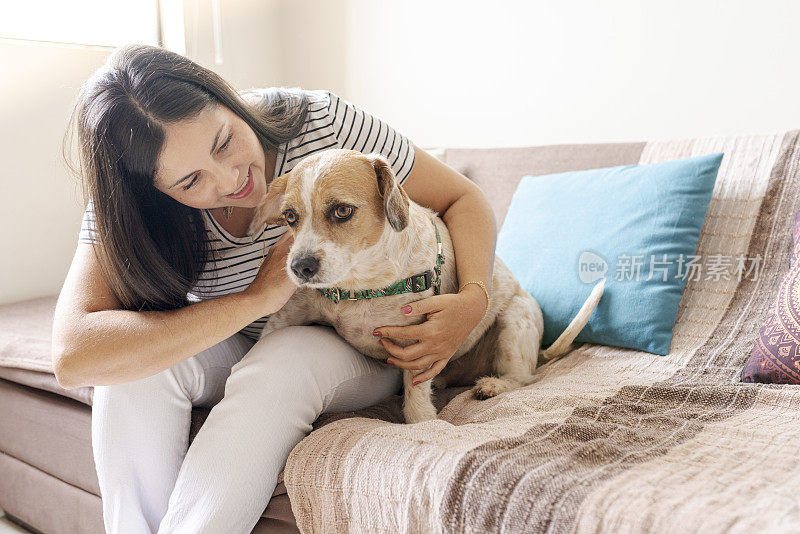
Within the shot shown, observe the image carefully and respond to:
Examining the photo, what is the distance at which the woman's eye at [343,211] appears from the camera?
1323 mm

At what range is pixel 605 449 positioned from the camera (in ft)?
3.50

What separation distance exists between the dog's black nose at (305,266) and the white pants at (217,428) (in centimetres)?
20

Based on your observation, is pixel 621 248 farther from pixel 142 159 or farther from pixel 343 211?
pixel 142 159

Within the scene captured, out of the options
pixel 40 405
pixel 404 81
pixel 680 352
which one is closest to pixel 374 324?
pixel 680 352

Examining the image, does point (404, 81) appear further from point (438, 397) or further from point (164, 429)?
point (164, 429)

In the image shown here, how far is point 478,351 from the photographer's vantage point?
1.77 m

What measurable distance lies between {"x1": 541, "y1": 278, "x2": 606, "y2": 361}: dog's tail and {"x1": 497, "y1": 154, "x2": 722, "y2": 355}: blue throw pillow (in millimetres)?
41

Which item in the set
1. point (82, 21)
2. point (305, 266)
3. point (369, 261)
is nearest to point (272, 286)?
point (305, 266)

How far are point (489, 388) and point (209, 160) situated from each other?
89cm

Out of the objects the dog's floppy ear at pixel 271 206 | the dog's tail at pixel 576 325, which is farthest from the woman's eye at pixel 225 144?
the dog's tail at pixel 576 325

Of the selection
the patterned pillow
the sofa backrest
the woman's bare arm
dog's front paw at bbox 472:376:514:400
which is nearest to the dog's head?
the woman's bare arm

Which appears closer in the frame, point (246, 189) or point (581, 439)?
point (581, 439)

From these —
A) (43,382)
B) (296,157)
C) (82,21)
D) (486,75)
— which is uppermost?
(82,21)

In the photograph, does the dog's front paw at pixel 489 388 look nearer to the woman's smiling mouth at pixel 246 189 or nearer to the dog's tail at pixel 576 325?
the dog's tail at pixel 576 325
